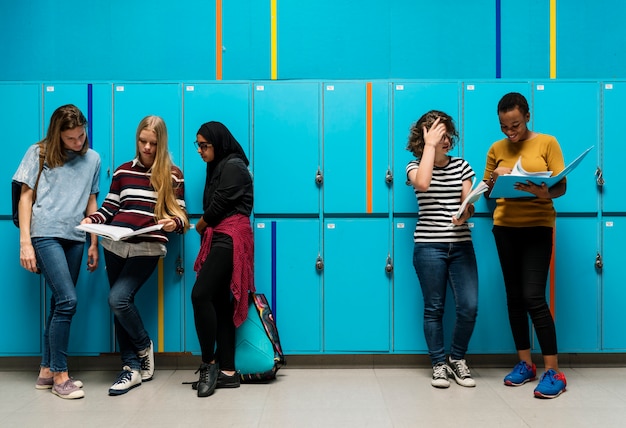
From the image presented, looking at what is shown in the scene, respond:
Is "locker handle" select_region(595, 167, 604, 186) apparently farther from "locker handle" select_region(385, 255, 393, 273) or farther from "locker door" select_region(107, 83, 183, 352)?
"locker door" select_region(107, 83, 183, 352)

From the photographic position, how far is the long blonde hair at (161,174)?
9.59 ft

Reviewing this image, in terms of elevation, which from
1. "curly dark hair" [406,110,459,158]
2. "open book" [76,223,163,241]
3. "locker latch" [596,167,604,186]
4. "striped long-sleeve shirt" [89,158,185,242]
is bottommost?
"open book" [76,223,163,241]

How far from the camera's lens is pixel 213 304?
2.93m

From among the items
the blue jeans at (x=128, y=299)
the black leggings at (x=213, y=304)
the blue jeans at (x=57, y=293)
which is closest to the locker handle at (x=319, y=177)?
the black leggings at (x=213, y=304)

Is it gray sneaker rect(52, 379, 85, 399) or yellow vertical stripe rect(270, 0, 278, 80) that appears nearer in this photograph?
gray sneaker rect(52, 379, 85, 399)

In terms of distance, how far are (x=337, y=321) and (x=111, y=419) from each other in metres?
1.37

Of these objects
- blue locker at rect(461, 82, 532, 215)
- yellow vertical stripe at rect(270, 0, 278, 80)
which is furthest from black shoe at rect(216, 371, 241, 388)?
yellow vertical stripe at rect(270, 0, 278, 80)

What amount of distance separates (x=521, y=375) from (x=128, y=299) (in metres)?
2.18

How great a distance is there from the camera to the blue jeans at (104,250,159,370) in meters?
2.89

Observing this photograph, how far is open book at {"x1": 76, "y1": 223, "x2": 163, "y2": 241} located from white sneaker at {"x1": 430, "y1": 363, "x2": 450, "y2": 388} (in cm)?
168

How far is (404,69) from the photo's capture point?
12.1 feet

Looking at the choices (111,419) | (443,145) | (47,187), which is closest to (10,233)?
(47,187)

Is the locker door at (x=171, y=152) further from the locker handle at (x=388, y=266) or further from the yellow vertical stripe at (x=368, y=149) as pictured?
the locker handle at (x=388, y=266)

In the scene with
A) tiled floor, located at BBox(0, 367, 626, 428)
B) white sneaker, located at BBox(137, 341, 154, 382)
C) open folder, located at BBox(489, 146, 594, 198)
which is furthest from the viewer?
white sneaker, located at BBox(137, 341, 154, 382)
